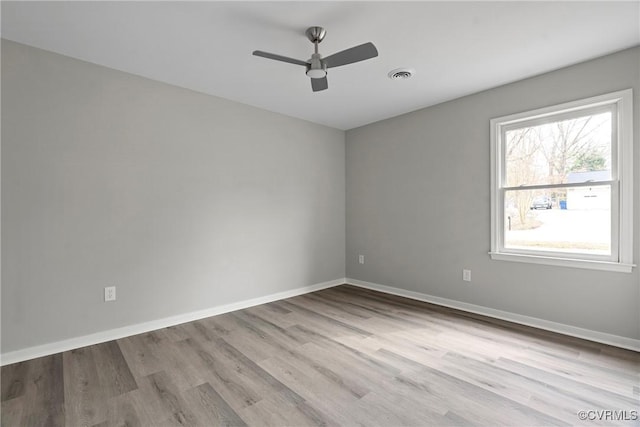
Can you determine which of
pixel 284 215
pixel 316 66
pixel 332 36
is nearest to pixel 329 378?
pixel 316 66

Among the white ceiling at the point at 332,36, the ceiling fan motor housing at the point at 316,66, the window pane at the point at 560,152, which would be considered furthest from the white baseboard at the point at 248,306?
the ceiling fan motor housing at the point at 316,66

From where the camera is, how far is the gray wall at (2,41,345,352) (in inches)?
93.1

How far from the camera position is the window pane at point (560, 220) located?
2639mm

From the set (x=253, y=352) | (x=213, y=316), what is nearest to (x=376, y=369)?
(x=253, y=352)

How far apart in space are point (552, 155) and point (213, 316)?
387 centimetres

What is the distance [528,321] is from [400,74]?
2747 millimetres

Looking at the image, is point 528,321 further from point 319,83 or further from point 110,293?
point 110,293

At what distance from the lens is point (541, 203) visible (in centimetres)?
300

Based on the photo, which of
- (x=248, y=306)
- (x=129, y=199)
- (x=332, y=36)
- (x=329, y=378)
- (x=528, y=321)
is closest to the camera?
(x=329, y=378)

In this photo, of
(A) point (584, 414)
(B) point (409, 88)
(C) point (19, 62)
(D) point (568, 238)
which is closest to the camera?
(A) point (584, 414)

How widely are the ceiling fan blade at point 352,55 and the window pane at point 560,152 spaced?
204 centimetres

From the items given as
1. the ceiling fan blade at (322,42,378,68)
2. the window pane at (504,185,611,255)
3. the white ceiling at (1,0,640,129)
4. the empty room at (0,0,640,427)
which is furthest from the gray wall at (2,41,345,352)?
the window pane at (504,185,611,255)

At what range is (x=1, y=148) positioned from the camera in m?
2.28

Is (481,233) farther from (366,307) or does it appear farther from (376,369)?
(376,369)
